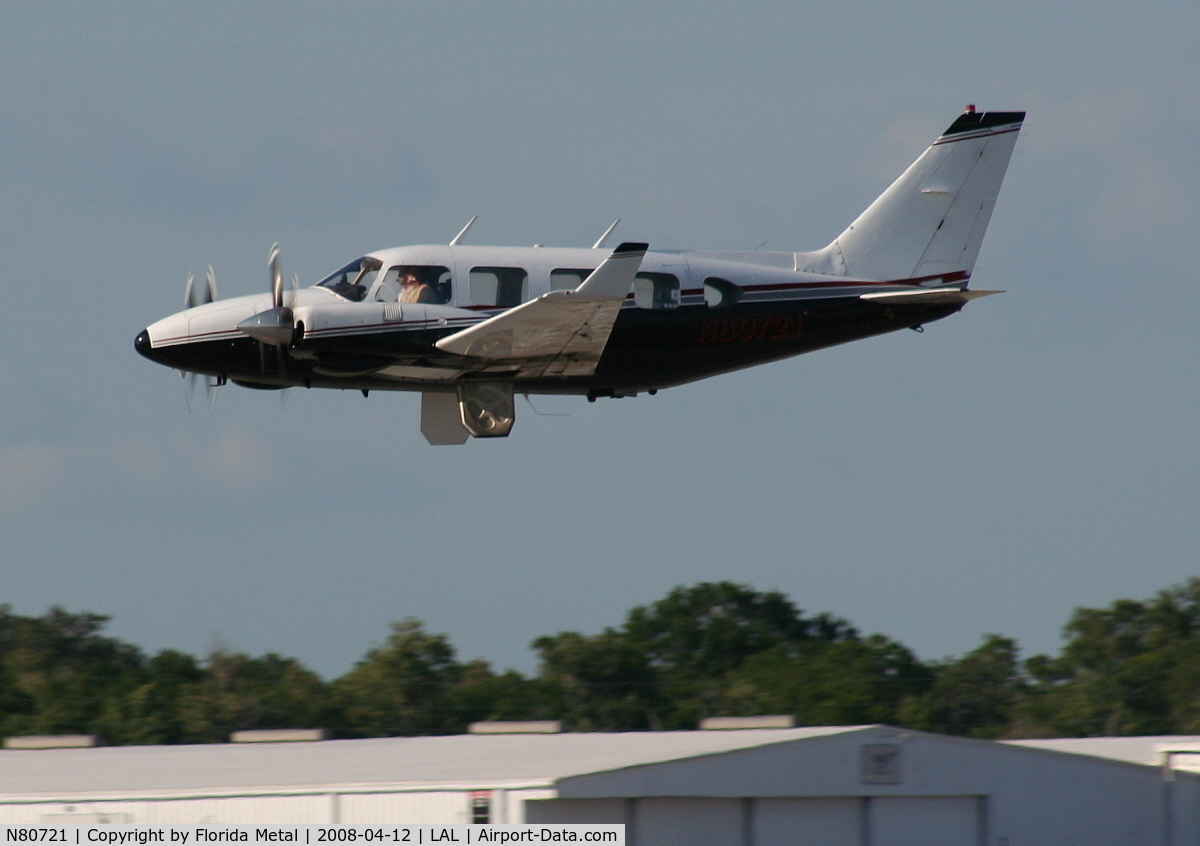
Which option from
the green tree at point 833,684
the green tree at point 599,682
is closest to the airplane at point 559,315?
the green tree at point 833,684

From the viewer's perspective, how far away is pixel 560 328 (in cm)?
2275

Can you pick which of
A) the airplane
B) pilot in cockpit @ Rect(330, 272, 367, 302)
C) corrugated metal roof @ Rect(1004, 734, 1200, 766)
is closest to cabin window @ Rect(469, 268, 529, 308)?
the airplane

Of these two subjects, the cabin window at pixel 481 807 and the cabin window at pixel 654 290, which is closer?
the cabin window at pixel 481 807

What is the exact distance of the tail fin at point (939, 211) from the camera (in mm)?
26812

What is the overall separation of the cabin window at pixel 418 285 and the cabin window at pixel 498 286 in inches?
13.6

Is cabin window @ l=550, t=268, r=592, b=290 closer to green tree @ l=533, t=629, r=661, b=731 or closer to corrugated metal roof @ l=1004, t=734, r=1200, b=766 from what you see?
corrugated metal roof @ l=1004, t=734, r=1200, b=766

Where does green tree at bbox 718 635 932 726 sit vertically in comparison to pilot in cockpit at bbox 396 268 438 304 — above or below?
below

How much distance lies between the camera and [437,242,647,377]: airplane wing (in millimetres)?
21844

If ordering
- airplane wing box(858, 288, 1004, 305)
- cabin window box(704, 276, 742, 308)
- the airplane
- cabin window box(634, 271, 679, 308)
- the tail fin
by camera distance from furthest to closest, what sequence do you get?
the tail fin, airplane wing box(858, 288, 1004, 305), cabin window box(704, 276, 742, 308), cabin window box(634, 271, 679, 308), the airplane

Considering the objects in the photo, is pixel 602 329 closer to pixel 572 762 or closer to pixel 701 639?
pixel 572 762

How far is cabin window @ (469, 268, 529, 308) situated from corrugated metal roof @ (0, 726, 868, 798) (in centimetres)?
635

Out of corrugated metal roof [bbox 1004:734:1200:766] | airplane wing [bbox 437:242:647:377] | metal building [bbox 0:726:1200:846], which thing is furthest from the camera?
corrugated metal roof [bbox 1004:734:1200:766]

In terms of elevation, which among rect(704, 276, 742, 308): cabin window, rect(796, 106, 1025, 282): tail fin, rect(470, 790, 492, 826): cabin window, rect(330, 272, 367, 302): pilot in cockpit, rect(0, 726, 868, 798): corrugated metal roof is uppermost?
rect(796, 106, 1025, 282): tail fin

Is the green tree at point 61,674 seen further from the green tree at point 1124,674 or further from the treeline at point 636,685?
the green tree at point 1124,674
